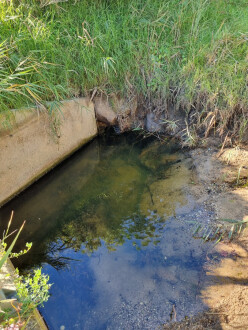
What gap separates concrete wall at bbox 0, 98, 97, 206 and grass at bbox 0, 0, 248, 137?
24cm

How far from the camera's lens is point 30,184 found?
3.65m

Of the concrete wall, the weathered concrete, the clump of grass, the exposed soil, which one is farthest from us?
the weathered concrete

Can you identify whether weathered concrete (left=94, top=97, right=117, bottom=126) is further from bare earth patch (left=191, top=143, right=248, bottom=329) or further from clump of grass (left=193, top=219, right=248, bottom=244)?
clump of grass (left=193, top=219, right=248, bottom=244)

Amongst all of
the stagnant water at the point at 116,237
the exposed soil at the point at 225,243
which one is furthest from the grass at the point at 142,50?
the stagnant water at the point at 116,237

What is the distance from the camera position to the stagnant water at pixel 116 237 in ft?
7.47

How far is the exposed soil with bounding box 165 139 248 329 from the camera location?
2.09 metres

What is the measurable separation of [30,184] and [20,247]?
3.07ft

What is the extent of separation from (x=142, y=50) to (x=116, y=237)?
2.91m

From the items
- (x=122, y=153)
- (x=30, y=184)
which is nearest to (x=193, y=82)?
(x=122, y=153)

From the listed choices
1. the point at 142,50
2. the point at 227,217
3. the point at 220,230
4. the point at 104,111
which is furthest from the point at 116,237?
the point at 142,50

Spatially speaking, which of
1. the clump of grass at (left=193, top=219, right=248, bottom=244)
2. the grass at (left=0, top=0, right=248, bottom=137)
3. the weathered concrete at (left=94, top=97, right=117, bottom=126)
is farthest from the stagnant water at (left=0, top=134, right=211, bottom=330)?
the grass at (left=0, top=0, right=248, bottom=137)

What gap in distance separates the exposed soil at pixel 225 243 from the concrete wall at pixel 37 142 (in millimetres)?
1776

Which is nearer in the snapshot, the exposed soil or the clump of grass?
the exposed soil

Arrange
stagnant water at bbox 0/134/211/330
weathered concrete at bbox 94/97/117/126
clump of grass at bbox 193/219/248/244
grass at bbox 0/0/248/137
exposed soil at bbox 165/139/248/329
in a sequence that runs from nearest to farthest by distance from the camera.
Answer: exposed soil at bbox 165/139/248/329 < stagnant water at bbox 0/134/211/330 < clump of grass at bbox 193/219/248/244 < grass at bbox 0/0/248/137 < weathered concrete at bbox 94/97/117/126
